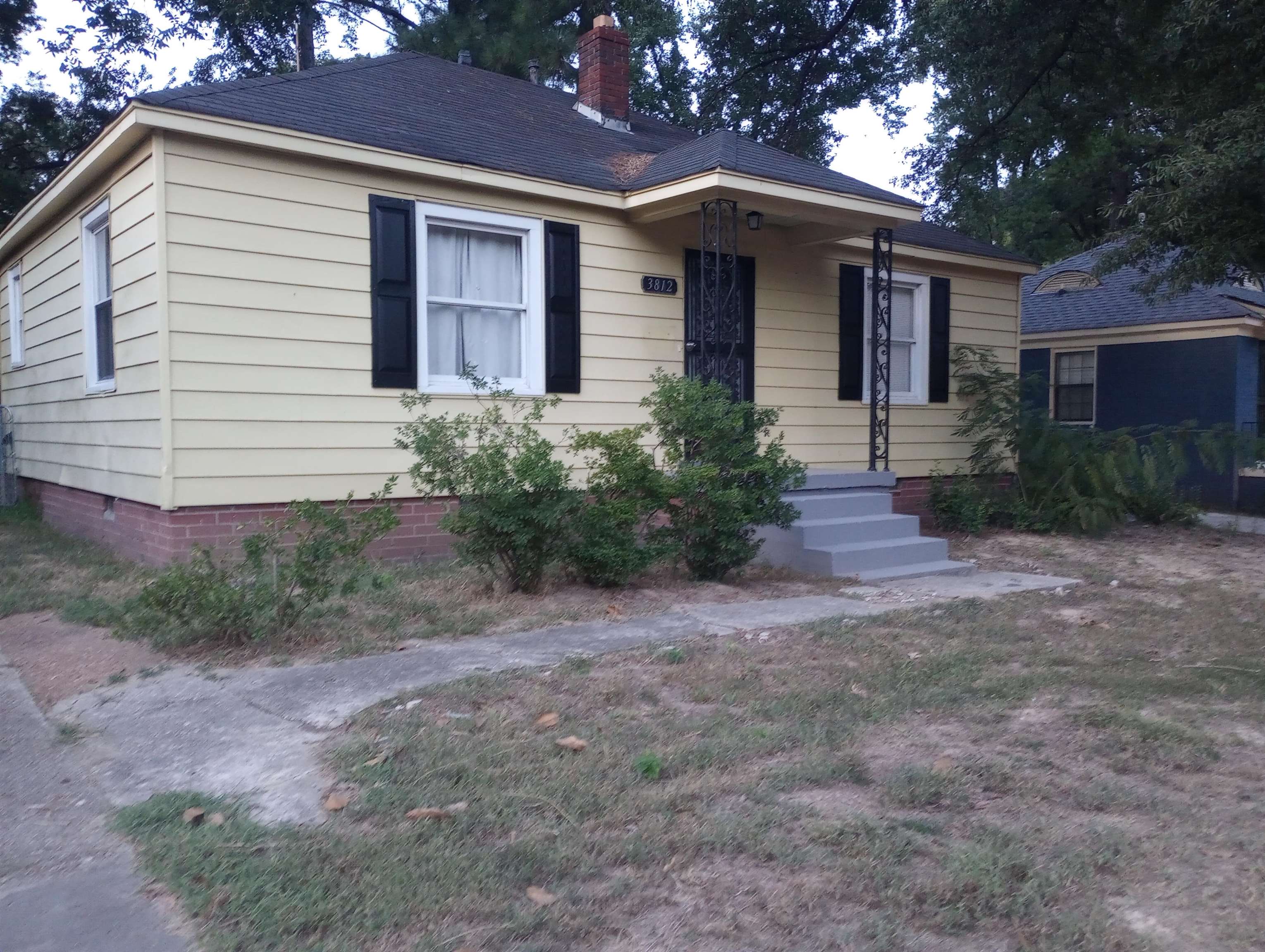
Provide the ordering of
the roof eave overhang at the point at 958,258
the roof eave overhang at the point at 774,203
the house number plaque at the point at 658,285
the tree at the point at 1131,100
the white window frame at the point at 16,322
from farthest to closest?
the white window frame at the point at 16,322 → the roof eave overhang at the point at 958,258 → the house number plaque at the point at 658,285 → the roof eave overhang at the point at 774,203 → the tree at the point at 1131,100

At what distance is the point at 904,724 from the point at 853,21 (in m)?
16.5

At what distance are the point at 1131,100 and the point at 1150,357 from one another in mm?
6075

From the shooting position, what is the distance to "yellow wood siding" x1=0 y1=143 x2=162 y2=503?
7.91 metres

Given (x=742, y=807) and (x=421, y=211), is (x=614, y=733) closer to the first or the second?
(x=742, y=807)

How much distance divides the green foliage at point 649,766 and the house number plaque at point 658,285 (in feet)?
21.5

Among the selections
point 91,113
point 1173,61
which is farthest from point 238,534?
point 91,113

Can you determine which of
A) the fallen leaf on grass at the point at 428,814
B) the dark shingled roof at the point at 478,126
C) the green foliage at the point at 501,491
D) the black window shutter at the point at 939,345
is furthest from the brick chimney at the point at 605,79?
the fallen leaf on grass at the point at 428,814

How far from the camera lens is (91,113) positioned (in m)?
20.4

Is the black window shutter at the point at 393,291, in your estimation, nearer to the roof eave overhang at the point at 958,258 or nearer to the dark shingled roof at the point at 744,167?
the dark shingled roof at the point at 744,167

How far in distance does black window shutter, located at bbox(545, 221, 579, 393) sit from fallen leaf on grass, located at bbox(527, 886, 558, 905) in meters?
6.57

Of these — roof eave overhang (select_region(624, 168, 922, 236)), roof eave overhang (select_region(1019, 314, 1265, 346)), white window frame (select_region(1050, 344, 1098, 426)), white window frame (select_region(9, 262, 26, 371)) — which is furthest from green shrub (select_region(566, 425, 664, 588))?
white window frame (select_region(1050, 344, 1098, 426))

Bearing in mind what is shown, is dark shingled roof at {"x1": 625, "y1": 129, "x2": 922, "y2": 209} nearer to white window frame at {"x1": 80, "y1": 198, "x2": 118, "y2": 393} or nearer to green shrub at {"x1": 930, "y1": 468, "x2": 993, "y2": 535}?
green shrub at {"x1": 930, "y1": 468, "x2": 993, "y2": 535}

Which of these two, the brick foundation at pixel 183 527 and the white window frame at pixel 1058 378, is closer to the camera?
A: the brick foundation at pixel 183 527

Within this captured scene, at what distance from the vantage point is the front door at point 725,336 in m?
9.43
